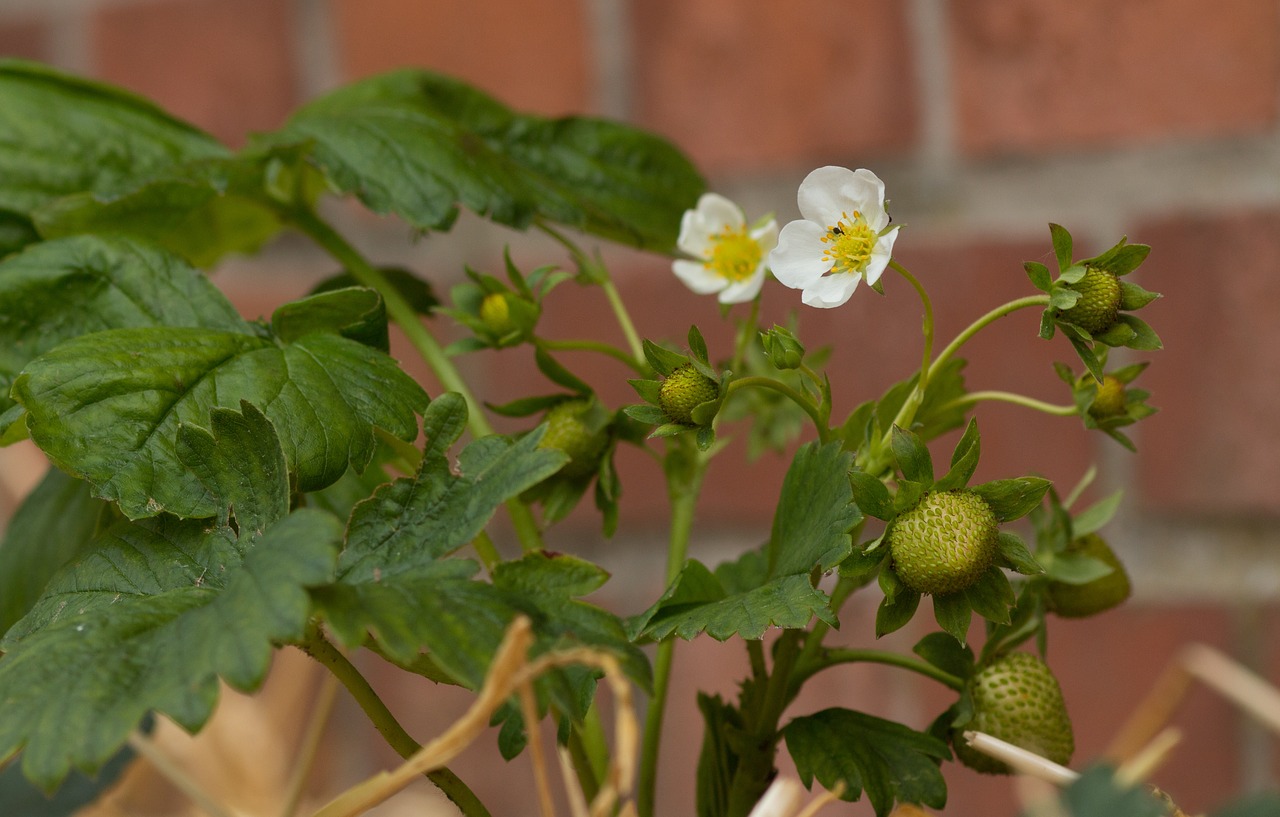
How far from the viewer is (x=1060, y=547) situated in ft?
1.07

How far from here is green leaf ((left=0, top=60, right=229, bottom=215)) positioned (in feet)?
1.37

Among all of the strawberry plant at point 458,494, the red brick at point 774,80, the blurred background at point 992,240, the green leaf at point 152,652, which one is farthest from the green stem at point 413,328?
the red brick at point 774,80

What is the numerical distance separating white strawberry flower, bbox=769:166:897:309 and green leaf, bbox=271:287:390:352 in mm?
112

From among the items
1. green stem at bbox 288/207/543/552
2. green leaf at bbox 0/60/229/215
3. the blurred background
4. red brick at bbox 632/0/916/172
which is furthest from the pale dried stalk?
red brick at bbox 632/0/916/172

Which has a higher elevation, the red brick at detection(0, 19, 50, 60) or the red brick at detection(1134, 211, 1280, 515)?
the red brick at detection(0, 19, 50, 60)

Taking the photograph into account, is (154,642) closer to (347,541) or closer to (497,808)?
(347,541)

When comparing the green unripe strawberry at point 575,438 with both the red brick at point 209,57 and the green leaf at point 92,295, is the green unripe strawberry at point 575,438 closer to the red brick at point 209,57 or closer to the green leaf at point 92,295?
the green leaf at point 92,295

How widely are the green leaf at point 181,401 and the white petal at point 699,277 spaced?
0.10m

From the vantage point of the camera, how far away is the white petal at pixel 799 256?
0.32 m

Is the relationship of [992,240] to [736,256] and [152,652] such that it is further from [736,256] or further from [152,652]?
[152,652]

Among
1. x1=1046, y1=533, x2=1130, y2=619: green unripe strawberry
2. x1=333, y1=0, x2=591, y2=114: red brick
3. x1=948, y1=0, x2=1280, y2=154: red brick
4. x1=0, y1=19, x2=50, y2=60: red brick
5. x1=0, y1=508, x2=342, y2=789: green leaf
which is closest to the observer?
x1=0, y1=508, x2=342, y2=789: green leaf

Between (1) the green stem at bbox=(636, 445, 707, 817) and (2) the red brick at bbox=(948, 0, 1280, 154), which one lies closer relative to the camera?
(1) the green stem at bbox=(636, 445, 707, 817)

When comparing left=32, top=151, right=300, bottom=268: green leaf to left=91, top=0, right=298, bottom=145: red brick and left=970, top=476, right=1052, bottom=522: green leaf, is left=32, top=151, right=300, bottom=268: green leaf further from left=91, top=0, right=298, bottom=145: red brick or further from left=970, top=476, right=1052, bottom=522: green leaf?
left=91, top=0, right=298, bottom=145: red brick

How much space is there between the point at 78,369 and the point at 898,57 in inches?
22.3
